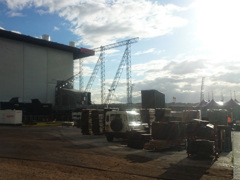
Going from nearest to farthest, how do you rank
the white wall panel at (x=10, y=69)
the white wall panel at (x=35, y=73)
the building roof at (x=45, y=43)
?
the white wall panel at (x=10, y=69) → the building roof at (x=45, y=43) → the white wall panel at (x=35, y=73)

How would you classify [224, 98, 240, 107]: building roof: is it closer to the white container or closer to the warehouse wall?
the white container

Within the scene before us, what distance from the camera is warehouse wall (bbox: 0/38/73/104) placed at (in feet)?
240

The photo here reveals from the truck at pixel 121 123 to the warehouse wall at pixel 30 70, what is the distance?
59357mm

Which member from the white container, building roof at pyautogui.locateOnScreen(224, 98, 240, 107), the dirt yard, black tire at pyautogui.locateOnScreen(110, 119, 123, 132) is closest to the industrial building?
the white container

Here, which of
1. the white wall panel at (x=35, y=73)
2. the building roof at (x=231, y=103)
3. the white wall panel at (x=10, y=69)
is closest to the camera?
the building roof at (x=231, y=103)

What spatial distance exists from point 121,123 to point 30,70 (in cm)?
6522

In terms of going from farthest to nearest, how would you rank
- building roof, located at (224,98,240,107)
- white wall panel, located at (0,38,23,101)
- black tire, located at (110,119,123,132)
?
white wall panel, located at (0,38,23,101), building roof, located at (224,98,240,107), black tire, located at (110,119,123,132)

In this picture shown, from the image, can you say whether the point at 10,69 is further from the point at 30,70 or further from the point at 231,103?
the point at 231,103

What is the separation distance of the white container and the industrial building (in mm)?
30216

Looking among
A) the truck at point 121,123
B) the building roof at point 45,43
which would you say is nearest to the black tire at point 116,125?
the truck at point 121,123

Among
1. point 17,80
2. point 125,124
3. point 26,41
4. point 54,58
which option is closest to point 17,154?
point 125,124

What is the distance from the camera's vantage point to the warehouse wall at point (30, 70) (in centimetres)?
7306

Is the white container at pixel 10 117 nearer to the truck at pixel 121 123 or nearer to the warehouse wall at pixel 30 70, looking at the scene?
the truck at pixel 121 123

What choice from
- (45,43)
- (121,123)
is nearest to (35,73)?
(45,43)
